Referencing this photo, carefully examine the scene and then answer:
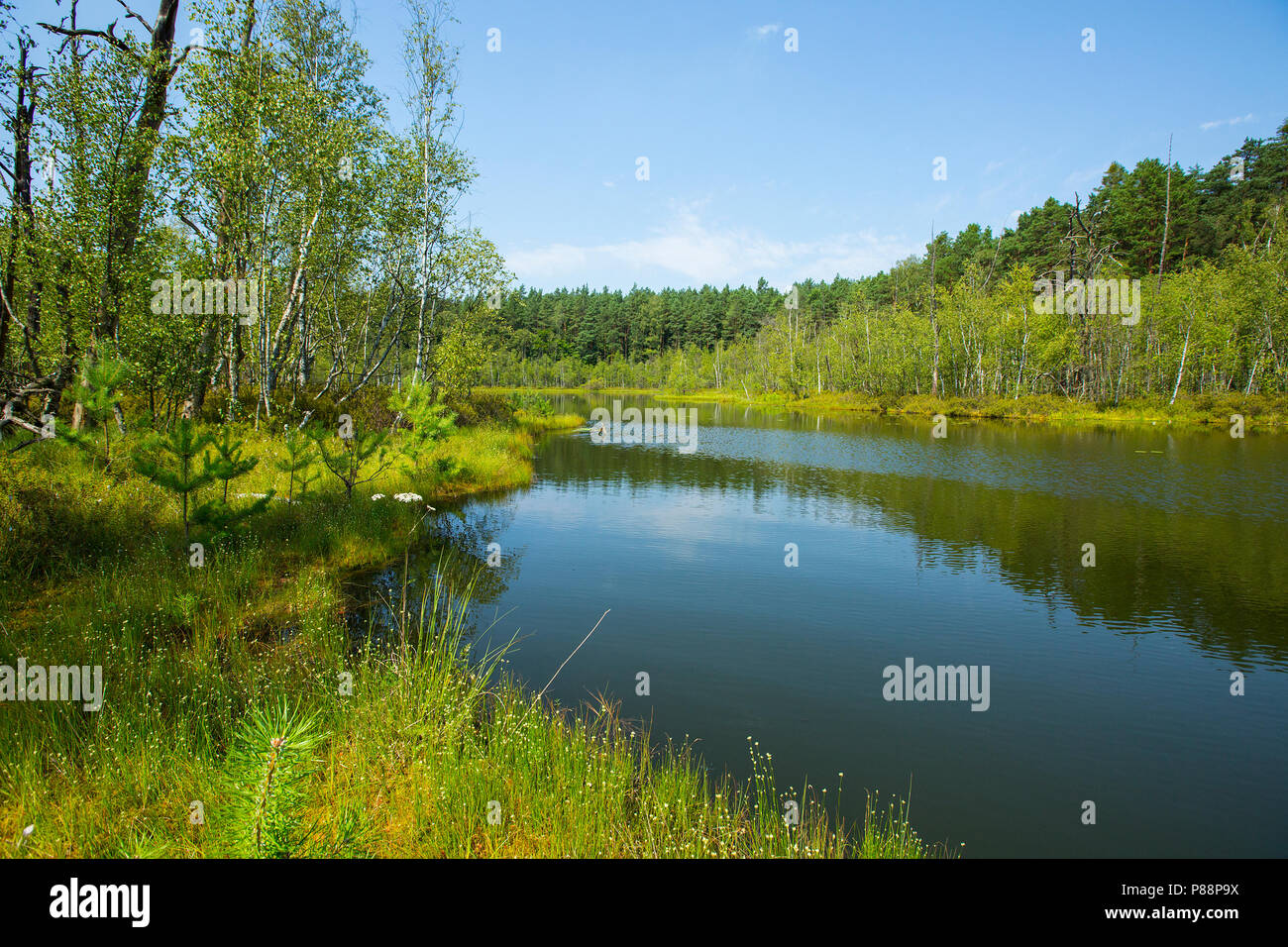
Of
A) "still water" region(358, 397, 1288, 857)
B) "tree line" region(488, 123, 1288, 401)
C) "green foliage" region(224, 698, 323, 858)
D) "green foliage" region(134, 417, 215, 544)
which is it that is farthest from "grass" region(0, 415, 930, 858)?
"tree line" region(488, 123, 1288, 401)

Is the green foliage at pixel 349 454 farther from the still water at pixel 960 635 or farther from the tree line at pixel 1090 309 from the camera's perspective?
the tree line at pixel 1090 309

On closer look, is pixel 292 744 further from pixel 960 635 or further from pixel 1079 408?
pixel 1079 408

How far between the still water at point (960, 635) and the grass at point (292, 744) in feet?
3.18

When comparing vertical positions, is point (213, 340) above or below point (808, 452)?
above

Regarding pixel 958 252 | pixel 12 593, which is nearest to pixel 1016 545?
pixel 12 593

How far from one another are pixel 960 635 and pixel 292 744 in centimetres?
921

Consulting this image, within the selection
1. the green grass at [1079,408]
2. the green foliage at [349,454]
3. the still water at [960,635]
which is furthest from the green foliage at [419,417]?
the green grass at [1079,408]

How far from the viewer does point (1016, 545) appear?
13.7 m

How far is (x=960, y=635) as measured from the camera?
8.98 metres

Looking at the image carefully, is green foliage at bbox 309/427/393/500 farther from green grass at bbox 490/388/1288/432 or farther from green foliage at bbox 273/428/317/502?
green grass at bbox 490/388/1288/432

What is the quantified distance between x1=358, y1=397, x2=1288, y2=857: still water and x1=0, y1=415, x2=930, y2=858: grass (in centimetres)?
97

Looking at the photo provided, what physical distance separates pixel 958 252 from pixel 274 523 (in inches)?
3626

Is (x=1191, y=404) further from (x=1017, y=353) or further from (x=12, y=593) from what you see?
(x=12, y=593)

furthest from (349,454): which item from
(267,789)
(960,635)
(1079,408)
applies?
(1079,408)
